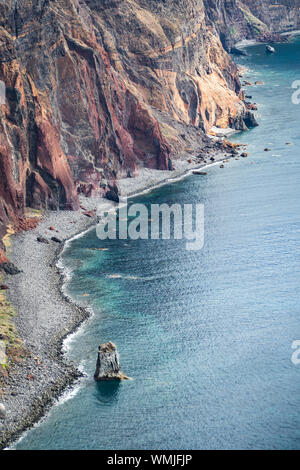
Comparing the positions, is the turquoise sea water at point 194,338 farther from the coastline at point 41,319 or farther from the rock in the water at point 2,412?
the rock in the water at point 2,412

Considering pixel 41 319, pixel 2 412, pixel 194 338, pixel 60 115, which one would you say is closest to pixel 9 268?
pixel 41 319

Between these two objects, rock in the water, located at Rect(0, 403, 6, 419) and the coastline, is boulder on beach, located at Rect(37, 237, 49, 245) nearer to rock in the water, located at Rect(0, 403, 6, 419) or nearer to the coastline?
the coastline

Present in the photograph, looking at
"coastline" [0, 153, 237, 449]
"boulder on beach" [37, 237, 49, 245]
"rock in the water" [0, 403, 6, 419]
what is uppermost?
"rock in the water" [0, 403, 6, 419]

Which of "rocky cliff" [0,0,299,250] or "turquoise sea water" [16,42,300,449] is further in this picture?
"rocky cliff" [0,0,299,250]

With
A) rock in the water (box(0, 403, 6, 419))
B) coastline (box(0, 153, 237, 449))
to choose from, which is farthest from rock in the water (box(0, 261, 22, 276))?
rock in the water (box(0, 403, 6, 419))

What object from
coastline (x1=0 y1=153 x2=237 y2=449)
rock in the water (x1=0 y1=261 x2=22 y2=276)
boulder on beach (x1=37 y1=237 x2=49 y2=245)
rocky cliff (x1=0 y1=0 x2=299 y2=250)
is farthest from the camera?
rocky cliff (x1=0 y1=0 x2=299 y2=250)

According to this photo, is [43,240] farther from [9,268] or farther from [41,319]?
[41,319]

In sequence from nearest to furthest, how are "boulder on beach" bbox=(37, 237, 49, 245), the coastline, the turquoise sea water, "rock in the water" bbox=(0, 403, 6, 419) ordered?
the turquoise sea water < "rock in the water" bbox=(0, 403, 6, 419) < the coastline < "boulder on beach" bbox=(37, 237, 49, 245)
